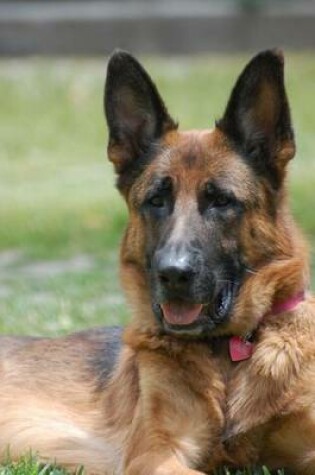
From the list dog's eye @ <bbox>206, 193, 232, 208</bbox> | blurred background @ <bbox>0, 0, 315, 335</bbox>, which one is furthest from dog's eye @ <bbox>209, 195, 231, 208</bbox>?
blurred background @ <bbox>0, 0, 315, 335</bbox>

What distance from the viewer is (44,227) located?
543 inches

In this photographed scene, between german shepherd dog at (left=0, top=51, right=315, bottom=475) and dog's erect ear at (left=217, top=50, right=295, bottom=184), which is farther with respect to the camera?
A: dog's erect ear at (left=217, top=50, right=295, bottom=184)

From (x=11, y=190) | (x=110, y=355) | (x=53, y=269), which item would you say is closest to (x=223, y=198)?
(x=110, y=355)

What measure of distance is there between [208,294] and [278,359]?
401 mm

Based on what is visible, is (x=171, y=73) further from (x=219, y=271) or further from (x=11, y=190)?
(x=219, y=271)

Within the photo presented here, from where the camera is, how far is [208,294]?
538 centimetres

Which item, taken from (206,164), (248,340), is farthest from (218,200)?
(248,340)

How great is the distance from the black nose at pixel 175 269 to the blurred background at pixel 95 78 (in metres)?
8.52

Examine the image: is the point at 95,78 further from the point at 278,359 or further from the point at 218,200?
the point at 278,359

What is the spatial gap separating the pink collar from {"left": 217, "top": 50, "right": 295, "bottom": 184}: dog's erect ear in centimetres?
51

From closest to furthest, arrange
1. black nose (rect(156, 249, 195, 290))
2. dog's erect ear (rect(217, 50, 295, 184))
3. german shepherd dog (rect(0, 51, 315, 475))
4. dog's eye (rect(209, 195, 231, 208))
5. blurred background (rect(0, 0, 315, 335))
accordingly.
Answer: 1. black nose (rect(156, 249, 195, 290))
2. german shepherd dog (rect(0, 51, 315, 475))
3. dog's eye (rect(209, 195, 231, 208))
4. dog's erect ear (rect(217, 50, 295, 184))
5. blurred background (rect(0, 0, 315, 335))

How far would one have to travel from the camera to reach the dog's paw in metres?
5.44

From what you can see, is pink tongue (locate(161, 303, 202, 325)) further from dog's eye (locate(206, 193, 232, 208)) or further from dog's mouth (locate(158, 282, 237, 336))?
dog's eye (locate(206, 193, 232, 208))

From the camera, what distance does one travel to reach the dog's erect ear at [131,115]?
5879mm
